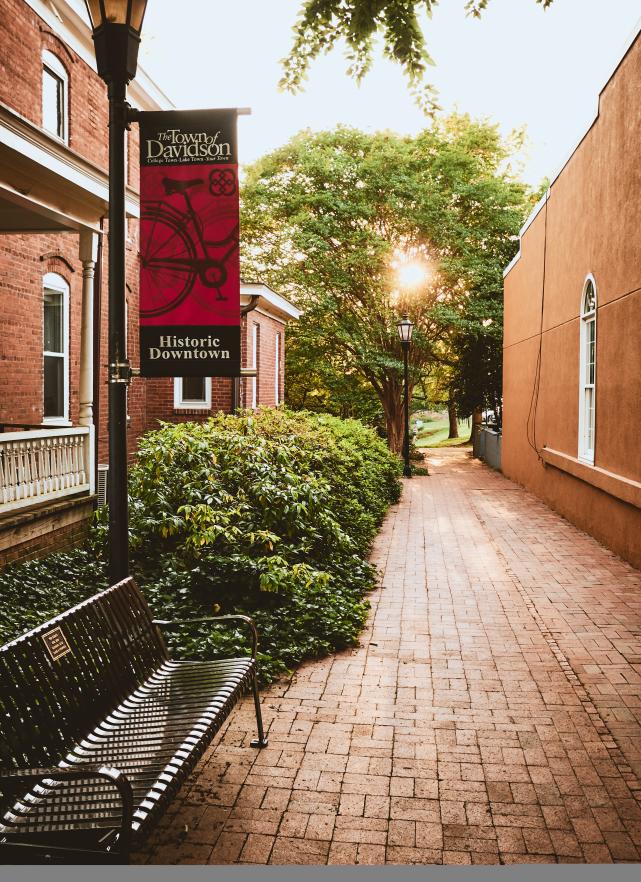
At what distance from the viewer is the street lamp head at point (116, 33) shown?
416 centimetres

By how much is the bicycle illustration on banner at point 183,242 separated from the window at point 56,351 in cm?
797

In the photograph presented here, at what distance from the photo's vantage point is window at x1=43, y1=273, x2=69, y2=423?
12039 mm

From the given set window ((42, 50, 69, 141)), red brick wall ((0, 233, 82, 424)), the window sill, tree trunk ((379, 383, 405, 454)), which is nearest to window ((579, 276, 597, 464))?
the window sill

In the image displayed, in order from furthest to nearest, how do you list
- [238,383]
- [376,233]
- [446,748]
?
[376,233], [238,383], [446,748]

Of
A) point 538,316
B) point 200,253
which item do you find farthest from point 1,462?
point 538,316

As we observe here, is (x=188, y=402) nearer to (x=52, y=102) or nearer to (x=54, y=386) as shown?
(x=54, y=386)

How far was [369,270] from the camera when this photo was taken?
2677 centimetres

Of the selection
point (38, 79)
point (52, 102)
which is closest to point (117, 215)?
point (38, 79)

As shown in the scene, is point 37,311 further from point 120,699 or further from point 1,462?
point 120,699

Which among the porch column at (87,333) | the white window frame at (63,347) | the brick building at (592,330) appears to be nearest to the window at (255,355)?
the brick building at (592,330)

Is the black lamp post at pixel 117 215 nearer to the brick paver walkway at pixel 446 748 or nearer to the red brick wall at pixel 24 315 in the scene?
the brick paver walkway at pixel 446 748

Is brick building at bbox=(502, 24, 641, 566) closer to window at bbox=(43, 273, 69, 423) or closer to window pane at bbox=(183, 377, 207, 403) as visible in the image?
window pane at bbox=(183, 377, 207, 403)

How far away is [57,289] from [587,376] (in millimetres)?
8908

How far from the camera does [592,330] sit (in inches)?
508
